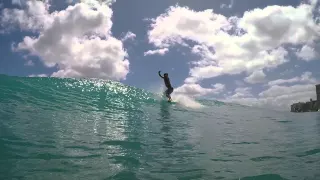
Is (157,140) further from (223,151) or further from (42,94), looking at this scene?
(42,94)

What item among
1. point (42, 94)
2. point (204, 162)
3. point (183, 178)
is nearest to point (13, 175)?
point (183, 178)

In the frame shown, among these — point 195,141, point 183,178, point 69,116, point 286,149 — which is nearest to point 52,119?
point 69,116

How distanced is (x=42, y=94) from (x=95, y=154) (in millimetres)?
10476

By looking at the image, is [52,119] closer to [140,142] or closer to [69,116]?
[69,116]

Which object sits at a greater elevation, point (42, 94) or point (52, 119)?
point (42, 94)

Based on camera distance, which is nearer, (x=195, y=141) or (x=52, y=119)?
(x=195, y=141)

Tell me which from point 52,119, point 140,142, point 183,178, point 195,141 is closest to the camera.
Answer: point 183,178

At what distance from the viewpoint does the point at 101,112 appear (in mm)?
13062

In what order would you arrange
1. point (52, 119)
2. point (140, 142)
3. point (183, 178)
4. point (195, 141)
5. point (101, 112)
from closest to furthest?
1. point (183, 178)
2. point (140, 142)
3. point (195, 141)
4. point (52, 119)
5. point (101, 112)

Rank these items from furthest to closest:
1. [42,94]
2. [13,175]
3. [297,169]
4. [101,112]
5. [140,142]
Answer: [42,94] → [101,112] → [140,142] → [297,169] → [13,175]

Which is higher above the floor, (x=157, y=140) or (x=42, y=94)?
(x=42, y=94)

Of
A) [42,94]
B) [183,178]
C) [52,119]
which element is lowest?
[183,178]

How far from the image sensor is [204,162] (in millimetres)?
5926

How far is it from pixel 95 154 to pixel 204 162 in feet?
7.54
